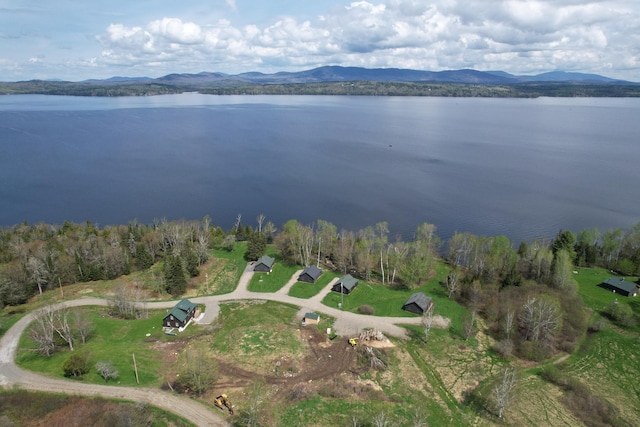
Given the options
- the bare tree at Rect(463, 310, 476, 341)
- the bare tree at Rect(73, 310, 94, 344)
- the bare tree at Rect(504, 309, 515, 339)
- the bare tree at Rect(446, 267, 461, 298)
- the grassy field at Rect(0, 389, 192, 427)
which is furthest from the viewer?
the bare tree at Rect(446, 267, 461, 298)

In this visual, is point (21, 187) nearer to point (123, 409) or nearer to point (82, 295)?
point (82, 295)

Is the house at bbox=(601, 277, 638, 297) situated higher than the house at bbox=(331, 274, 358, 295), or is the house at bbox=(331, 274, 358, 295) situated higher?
the house at bbox=(331, 274, 358, 295)

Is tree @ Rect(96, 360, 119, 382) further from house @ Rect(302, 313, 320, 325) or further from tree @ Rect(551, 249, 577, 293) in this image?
tree @ Rect(551, 249, 577, 293)

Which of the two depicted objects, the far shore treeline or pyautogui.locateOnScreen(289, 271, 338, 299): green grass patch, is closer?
pyautogui.locateOnScreen(289, 271, 338, 299): green grass patch

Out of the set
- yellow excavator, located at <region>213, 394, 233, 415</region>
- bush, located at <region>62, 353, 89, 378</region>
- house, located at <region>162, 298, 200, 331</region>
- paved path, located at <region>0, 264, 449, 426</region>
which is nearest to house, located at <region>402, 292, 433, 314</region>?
paved path, located at <region>0, 264, 449, 426</region>

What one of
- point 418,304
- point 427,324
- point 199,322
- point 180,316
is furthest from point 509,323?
point 180,316

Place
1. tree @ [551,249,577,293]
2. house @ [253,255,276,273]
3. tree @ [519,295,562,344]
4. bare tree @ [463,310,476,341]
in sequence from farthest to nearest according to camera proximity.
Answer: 1. house @ [253,255,276,273]
2. tree @ [551,249,577,293]
3. bare tree @ [463,310,476,341]
4. tree @ [519,295,562,344]

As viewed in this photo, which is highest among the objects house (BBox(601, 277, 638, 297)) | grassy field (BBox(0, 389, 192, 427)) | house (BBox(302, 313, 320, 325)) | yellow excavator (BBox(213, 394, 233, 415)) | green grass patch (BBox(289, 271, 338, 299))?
grassy field (BBox(0, 389, 192, 427))

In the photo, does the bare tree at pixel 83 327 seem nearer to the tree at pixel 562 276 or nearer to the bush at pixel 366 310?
the bush at pixel 366 310
